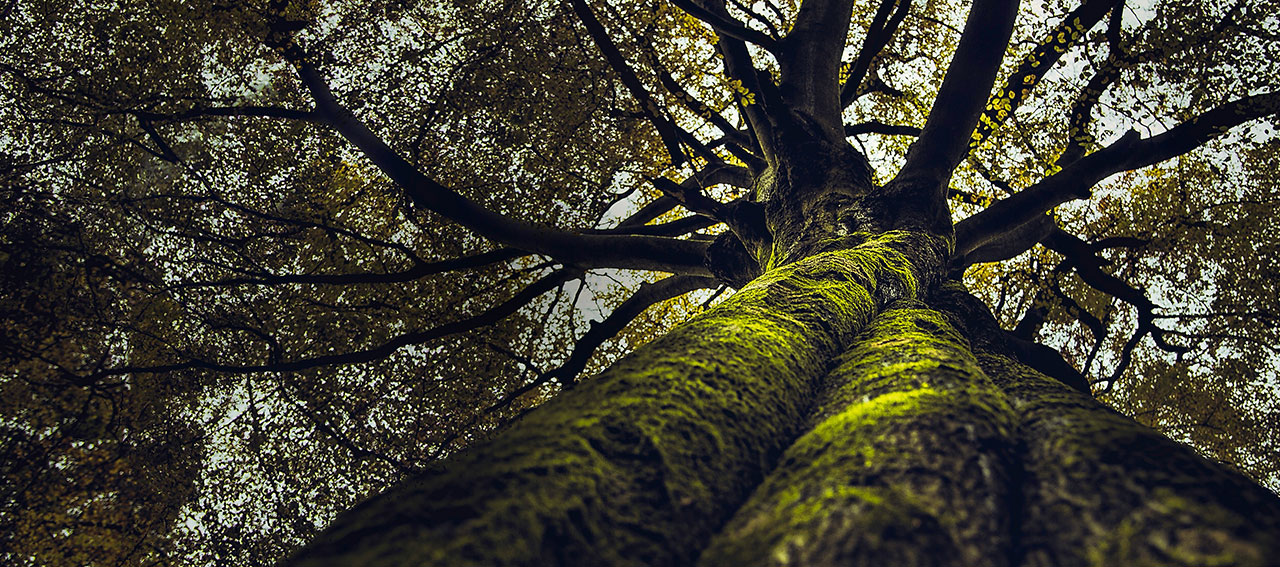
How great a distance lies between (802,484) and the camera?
1.53 meters

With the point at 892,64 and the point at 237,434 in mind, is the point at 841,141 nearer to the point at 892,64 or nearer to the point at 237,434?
the point at 892,64

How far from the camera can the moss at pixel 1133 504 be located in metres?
1.16

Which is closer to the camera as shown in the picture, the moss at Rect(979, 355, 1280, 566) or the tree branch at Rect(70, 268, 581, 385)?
the moss at Rect(979, 355, 1280, 566)

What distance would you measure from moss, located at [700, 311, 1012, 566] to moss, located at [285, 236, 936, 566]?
0.34 ft

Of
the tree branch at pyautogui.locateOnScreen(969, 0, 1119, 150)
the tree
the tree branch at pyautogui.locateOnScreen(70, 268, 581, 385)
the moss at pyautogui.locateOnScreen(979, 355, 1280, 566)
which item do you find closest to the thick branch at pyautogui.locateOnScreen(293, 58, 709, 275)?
the tree

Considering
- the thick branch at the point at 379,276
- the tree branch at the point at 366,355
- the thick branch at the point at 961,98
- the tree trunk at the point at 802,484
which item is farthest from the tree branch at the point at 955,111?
the thick branch at the point at 379,276

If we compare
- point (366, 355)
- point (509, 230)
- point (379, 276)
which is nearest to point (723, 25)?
point (509, 230)

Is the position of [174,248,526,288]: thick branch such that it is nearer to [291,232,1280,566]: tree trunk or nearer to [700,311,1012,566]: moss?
[291,232,1280,566]: tree trunk

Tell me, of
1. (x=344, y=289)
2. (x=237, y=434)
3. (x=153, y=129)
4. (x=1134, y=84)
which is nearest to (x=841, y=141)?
(x=1134, y=84)

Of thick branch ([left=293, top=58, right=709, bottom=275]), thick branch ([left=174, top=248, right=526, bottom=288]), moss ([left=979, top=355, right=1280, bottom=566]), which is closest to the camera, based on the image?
moss ([left=979, top=355, right=1280, bottom=566])

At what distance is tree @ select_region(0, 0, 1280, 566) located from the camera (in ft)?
18.4

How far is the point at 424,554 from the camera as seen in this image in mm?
1118

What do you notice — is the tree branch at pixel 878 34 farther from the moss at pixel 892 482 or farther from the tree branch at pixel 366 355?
the moss at pixel 892 482

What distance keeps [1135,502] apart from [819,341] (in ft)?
4.95
